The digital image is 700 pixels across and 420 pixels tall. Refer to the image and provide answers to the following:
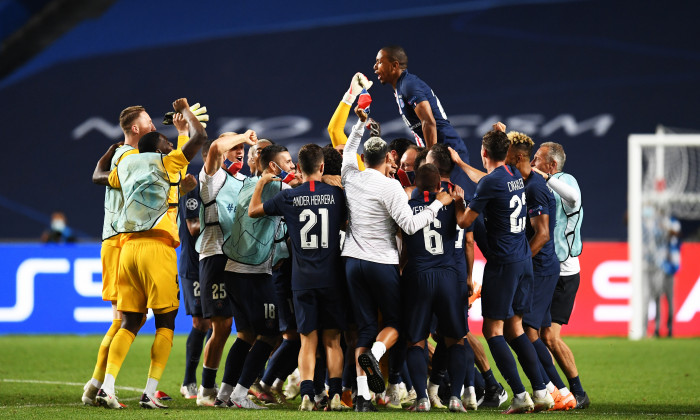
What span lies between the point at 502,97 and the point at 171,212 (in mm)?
14724

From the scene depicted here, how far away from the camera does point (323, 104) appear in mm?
21906

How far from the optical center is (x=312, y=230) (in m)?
7.41

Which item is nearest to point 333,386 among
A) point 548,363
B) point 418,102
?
point 548,363

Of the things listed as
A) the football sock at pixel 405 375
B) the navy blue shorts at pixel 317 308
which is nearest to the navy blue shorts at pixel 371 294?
the navy blue shorts at pixel 317 308

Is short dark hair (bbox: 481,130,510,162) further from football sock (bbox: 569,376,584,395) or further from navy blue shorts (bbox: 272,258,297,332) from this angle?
football sock (bbox: 569,376,584,395)

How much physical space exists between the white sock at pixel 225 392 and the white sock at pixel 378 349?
4.45 feet

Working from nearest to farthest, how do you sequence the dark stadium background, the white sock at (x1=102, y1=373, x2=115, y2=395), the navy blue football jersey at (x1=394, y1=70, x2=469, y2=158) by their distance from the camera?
the white sock at (x1=102, y1=373, x2=115, y2=395), the navy blue football jersey at (x1=394, y1=70, x2=469, y2=158), the dark stadium background

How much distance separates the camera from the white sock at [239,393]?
7.65 meters

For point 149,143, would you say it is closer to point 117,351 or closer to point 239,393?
point 117,351

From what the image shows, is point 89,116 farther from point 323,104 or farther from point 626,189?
point 626,189

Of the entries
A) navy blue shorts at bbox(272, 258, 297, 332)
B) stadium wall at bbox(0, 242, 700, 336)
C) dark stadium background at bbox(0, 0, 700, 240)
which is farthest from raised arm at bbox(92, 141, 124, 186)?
dark stadium background at bbox(0, 0, 700, 240)

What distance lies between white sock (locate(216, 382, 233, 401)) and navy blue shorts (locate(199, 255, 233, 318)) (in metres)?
0.65

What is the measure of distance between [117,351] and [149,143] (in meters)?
1.69

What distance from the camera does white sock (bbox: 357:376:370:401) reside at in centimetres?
723
